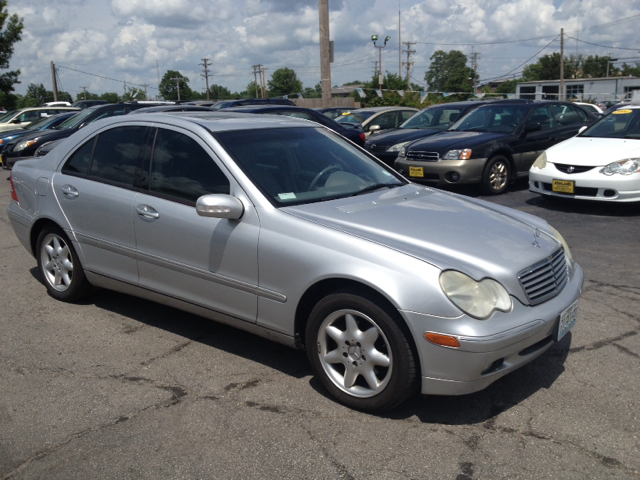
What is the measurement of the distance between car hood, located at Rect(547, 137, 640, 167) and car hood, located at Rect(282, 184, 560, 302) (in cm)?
467

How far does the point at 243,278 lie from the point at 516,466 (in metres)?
1.79

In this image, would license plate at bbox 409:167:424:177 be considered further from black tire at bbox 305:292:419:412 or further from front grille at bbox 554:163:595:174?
black tire at bbox 305:292:419:412

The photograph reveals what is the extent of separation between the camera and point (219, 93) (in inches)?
4232

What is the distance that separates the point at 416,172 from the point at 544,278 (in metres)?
6.63

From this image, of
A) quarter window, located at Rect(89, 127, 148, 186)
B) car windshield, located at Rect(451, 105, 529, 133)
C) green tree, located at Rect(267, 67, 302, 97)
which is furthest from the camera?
green tree, located at Rect(267, 67, 302, 97)

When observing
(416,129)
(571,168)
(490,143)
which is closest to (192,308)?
(571,168)

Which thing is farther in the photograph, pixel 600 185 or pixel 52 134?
pixel 52 134

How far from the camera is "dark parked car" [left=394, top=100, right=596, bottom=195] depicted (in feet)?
31.7

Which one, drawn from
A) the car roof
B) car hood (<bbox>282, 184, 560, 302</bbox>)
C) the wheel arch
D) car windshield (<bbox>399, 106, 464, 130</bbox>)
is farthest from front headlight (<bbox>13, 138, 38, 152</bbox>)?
the wheel arch

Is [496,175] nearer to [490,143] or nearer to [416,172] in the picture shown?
[490,143]

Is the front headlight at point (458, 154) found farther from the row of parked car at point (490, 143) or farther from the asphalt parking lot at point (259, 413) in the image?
the asphalt parking lot at point (259, 413)

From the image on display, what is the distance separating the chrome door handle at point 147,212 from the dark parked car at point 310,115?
19.6 feet

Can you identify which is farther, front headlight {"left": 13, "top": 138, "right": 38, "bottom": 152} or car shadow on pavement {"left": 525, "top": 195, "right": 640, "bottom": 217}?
front headlight {"left": 13, "top": 138, "right": 38, "bottom": 152}

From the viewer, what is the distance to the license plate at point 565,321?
334 cm
